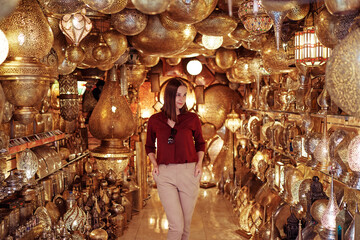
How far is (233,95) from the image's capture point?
→ 616 cm

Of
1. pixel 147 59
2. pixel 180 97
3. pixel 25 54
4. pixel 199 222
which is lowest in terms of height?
pixel 199 222

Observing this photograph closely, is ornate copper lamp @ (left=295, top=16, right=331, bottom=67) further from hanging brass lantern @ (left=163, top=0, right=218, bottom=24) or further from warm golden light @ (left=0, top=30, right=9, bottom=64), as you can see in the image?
warm golden light @ (left=0, top=30, right=9, bottom=64)

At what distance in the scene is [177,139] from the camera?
108 inches

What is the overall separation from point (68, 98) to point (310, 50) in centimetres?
209

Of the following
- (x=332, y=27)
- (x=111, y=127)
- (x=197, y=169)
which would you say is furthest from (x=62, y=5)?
(x=111, y=127)

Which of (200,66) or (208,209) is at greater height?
(200,66)

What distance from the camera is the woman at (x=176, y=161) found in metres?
2.67

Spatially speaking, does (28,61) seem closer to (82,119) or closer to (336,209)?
(336,209)

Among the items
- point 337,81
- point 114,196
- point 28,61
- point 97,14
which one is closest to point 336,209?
point 337,81

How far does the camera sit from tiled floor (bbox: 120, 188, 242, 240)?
162 inches

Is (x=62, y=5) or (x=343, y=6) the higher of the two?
(x=62, y=5)

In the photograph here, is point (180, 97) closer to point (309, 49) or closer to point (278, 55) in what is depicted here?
point (278, 55)

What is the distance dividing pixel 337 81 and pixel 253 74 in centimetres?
327

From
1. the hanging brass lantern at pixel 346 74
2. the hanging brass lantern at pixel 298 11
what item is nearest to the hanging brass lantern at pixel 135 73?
the hanging brass lantern at pixel 298 11
